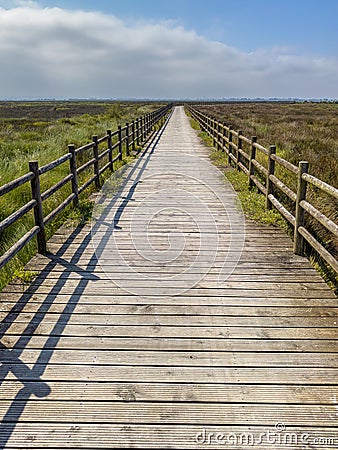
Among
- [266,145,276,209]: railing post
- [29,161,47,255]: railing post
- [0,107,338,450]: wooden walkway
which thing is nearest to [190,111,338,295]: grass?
[266,145,276,209]: railing post

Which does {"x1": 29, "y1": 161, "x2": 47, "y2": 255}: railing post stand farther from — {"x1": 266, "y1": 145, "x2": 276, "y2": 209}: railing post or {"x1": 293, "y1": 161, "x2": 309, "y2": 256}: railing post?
{"x1": 266, "y1": 145, "x2": 276, "y2": 209}: railing post

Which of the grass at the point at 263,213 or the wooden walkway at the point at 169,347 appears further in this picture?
the grass at the point at 263,213

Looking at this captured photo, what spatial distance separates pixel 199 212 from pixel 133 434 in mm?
5429

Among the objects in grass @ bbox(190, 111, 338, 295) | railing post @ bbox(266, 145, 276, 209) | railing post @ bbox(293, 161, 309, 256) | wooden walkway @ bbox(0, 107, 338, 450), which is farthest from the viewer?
railing post @ bbox(266, 145, 276, 209)

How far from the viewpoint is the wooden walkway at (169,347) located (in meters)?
2.71

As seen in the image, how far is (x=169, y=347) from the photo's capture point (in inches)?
140

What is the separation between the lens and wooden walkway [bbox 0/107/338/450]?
271 centimetres

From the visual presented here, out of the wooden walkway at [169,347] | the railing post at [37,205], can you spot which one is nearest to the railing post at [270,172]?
the wooden walkway at [169,347]

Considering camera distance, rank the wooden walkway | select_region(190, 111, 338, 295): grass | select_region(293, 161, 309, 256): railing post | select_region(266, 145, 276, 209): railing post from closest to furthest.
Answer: the wooden walkway
select_region(190, 111, 338, 295): grass
select_region(293, 161, 309, 256): railing post
select_region(266, 145, 276, 209): railing post

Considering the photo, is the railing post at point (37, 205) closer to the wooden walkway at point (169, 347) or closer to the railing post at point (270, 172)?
the wooden walkway at point (169, 347)

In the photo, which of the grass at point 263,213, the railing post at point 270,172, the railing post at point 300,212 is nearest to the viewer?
the grass at point 263,213

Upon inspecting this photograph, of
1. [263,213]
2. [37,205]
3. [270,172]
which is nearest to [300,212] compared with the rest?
[263,213]

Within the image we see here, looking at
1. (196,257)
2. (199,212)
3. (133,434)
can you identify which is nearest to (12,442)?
(133,434)

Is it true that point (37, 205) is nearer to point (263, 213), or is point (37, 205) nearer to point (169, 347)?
point (169, 347)
